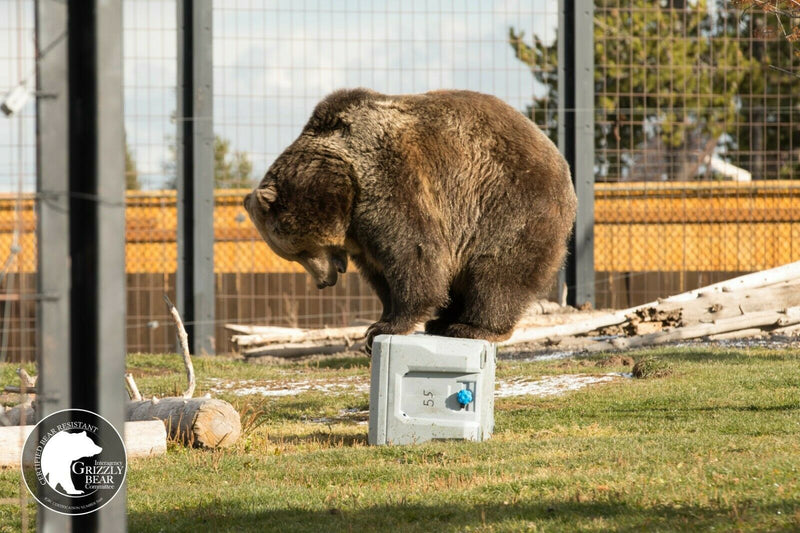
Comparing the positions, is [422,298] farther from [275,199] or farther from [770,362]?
[770,362]

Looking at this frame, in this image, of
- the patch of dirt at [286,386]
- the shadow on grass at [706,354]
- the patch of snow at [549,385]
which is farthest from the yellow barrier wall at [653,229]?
the patch of snow at [549,385]

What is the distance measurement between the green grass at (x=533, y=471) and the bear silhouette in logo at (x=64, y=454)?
1143 mm

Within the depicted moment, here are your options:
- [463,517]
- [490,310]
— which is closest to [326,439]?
[490,310]

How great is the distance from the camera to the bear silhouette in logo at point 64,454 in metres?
3.13

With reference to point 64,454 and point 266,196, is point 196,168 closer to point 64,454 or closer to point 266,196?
point 266,196

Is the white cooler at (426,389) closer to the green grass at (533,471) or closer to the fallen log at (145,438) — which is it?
the green grass at (533,471)

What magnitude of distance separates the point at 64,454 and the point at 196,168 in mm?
9621

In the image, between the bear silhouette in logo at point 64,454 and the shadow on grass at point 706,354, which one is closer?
the bear silhouette in logo at point 64,454

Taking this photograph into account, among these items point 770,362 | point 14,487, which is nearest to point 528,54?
point 770,362

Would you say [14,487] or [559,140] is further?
[559,140]

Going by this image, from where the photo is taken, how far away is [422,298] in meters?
6.80

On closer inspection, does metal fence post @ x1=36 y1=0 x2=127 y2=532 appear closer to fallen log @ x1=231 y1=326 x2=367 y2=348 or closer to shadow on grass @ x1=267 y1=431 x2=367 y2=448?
shadow on grass @ x1=267 y1=431 x2=367 y2=448

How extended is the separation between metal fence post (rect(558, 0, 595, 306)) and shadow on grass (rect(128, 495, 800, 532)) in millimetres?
8645

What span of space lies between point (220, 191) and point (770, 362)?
7.78 m
